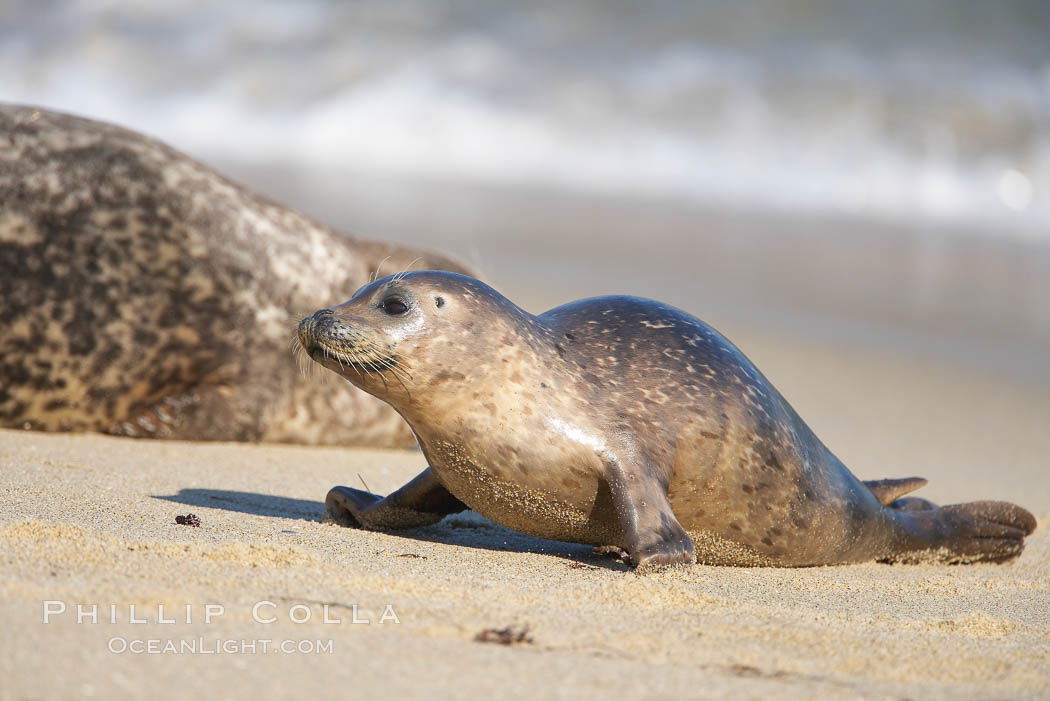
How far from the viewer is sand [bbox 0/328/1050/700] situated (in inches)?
88.7

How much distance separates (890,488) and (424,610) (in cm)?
220

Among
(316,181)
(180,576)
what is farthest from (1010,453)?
(316,181)

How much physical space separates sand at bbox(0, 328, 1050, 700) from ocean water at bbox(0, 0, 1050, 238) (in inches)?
480

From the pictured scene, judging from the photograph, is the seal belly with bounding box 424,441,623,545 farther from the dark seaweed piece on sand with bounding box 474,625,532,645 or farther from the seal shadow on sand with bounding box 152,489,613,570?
the dark seaweed piece on sand with bounding box 474,625,532,645

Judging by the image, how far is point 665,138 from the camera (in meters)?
19.0

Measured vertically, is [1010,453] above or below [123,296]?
below

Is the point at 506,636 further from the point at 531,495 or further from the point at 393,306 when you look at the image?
the point at 393,306

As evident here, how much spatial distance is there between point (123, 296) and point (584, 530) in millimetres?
2778

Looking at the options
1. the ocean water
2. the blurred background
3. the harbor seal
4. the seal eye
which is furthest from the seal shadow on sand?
the ocean water

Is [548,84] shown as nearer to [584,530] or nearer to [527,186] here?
[527,186]

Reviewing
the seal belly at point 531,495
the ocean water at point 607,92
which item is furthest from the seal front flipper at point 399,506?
the ocean water at point 607,92

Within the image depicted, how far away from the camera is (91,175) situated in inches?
221

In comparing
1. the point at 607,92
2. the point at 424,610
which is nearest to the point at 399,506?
the point at 424,610

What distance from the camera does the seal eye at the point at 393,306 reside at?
11.5 ft
